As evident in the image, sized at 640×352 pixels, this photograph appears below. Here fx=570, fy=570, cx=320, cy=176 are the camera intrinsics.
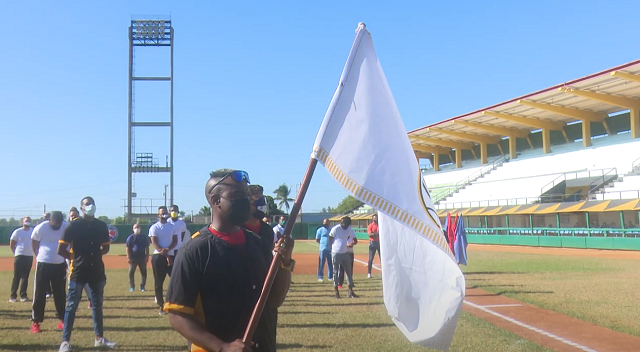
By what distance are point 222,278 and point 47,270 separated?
22.0 ft

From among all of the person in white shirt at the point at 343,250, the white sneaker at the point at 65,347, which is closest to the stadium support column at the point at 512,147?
the person in white shirt at the point at 343,250

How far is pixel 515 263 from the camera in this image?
2188cm

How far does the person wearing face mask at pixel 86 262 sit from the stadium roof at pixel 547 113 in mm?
34599

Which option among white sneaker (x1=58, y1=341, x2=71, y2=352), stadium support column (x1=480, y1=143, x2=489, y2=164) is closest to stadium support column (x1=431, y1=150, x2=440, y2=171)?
stadium support column (x1=480, y1=143, x2=489, y2=164)

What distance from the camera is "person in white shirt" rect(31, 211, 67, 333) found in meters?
8.56

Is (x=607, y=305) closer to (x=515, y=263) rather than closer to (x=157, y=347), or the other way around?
(x=157, y=347)

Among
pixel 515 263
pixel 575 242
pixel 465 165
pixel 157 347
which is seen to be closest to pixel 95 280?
pixel 157 347

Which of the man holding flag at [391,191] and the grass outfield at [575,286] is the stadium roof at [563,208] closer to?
the grass outfield at [575,286]

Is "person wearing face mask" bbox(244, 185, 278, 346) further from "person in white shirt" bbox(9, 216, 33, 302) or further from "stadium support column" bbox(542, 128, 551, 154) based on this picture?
"stadium support column" bbox(542, 128, 551, 154)

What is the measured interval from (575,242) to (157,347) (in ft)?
98.5

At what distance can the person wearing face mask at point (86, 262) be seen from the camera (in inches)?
284

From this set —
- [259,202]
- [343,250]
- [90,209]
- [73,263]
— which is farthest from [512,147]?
[259,202]

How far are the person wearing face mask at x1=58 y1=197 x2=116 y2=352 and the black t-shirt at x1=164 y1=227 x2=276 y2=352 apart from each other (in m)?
4.83

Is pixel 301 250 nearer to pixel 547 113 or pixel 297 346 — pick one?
pixel 547 113
